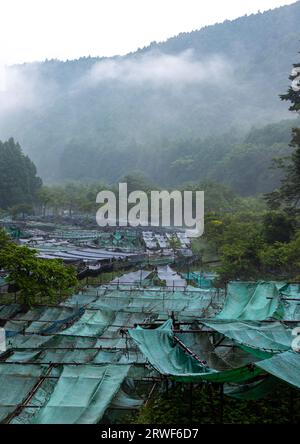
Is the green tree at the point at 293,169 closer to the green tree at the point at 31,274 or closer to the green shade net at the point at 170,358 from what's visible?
the green tree at the point at 31,274

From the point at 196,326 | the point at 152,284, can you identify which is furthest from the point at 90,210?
the point at 196,326

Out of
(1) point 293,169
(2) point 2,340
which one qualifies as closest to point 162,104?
(1) point 293,169

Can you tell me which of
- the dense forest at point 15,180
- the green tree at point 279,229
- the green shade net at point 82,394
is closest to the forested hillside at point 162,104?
the dense forest at point 15,180

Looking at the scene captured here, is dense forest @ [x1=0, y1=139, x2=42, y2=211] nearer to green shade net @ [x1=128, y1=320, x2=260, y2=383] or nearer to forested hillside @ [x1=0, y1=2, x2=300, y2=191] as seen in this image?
forested hillside @ [x1=0, y1=2, x2=300, y2=191]

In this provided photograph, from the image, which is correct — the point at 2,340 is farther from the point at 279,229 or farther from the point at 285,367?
the point at 279,229

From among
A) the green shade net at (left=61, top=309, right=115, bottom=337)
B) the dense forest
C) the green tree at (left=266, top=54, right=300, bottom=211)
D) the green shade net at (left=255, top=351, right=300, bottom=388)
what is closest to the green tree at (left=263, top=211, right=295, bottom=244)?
the green tree at (left=266, top=54, right=300, bottom=211)

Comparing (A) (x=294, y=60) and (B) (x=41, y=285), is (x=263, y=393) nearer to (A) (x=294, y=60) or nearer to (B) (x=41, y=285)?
(B) (x=41, y=285)
